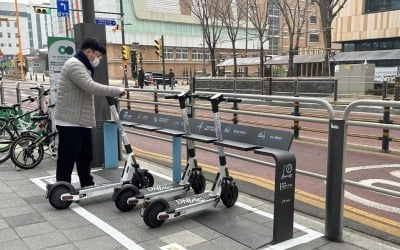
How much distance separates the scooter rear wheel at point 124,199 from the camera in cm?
472

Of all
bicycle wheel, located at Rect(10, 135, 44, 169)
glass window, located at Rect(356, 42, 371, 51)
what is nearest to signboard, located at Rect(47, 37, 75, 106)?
bicycle wheel, located at Rect(10, 135, 44, 169)

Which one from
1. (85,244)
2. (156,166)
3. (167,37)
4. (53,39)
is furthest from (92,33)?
(167,37)

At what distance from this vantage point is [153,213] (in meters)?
4.20

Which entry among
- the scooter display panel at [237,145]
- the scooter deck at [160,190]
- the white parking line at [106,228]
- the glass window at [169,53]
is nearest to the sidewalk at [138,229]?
the white parking line at [106,228]

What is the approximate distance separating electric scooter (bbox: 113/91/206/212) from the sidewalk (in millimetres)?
146

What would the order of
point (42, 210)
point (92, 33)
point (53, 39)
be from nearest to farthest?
point (42, 210), point (92, 33), point (53, 39)

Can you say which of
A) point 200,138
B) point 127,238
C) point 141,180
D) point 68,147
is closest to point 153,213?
point 127,238

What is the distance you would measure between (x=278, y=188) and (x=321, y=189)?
240cm

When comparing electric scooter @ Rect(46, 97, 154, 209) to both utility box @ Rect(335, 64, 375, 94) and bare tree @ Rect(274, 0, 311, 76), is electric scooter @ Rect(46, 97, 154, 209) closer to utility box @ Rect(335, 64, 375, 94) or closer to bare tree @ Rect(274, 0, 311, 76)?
utility box @ Rect(335, 64, 375, 94)

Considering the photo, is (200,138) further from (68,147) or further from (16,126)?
(16,126)

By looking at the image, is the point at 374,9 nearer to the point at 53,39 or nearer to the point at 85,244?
the point at 53,39

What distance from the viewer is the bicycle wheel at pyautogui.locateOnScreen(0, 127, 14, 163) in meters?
7.29

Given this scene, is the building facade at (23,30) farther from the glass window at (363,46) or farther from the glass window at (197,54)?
the glass window at (363,46)

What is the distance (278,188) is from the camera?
3.76 metres
